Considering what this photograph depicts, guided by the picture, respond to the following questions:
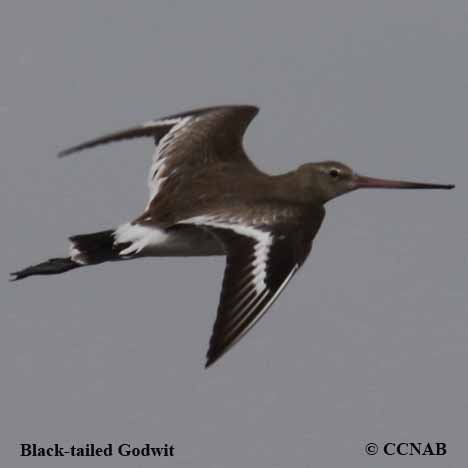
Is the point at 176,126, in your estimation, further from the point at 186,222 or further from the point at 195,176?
the point at 186,222

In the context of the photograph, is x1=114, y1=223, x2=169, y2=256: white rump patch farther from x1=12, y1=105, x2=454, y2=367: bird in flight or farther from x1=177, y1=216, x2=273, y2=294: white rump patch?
x1=177, y1=216, x2=273, y2=294: white rump patch

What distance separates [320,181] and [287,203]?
758 mm

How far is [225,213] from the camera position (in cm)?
1007

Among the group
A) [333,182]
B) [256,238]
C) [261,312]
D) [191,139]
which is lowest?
[261,312]

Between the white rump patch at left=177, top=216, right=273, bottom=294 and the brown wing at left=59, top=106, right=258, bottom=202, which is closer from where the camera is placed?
the white rump patch at left=177, top=216, right=273, bottom=294

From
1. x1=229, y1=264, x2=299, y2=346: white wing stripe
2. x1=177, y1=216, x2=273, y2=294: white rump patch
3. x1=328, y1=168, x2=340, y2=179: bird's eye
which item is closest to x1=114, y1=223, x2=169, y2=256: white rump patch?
x1=177, y1=216, x2=273, y2=294: white rump patch

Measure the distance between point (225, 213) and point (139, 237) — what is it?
0.70m

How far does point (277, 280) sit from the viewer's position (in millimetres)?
9227

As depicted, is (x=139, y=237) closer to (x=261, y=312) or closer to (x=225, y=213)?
(x=225, y=213)

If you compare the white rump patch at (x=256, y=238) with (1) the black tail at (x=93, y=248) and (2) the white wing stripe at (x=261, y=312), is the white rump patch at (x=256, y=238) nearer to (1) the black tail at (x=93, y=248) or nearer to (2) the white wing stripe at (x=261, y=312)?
(2) the white wing stripe at (x=261, y=312)

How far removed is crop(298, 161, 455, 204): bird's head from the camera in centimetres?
1088

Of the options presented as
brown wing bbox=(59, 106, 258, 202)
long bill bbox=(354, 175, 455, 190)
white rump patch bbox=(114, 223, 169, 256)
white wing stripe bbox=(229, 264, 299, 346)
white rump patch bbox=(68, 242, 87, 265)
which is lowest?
white wing stripe bbox=(229, 264, 299, 346)

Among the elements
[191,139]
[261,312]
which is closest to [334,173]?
[191,139]

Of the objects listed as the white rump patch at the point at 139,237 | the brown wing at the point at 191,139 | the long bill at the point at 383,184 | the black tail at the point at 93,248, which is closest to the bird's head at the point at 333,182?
the long bill at the point at 383,184
